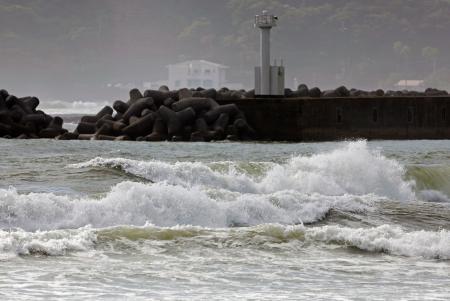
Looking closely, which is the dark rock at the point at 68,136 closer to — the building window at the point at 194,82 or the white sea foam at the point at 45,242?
the white sea foam at the point at 45,242

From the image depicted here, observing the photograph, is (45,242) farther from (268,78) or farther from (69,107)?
(69,107)

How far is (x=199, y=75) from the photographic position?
113250 mm

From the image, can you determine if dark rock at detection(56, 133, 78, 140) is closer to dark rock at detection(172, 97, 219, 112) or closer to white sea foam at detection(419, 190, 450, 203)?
dark rock at detection(172, 97, 219, 112)

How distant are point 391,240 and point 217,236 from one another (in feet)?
5.50

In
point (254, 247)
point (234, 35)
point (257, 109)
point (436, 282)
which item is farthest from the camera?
point (234, 35)

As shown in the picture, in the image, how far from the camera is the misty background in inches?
4510

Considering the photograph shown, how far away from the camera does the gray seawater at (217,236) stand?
875cm

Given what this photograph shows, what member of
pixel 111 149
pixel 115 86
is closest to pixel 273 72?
pixel 111 149

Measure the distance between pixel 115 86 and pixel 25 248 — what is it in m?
104

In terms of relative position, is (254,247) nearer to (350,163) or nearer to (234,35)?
(350,163)

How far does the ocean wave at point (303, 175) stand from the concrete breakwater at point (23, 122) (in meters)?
13.0

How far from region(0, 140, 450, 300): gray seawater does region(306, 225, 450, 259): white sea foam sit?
0.04ft

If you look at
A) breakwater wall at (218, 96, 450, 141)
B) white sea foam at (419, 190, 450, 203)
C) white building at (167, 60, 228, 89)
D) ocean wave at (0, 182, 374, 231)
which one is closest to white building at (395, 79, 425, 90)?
white building at (167, 60, 228, 89)

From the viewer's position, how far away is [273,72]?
100.0 ft
